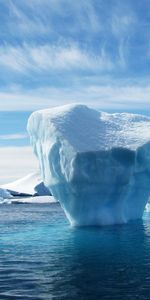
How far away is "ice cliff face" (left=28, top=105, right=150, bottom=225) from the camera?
26.0 meters

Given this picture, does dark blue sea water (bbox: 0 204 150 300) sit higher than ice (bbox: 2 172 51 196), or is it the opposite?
dark blue sea water (bbox: 0 204 150 300)

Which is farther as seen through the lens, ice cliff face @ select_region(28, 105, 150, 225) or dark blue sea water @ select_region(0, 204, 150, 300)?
ice cliff face @ select_region(28, 105, 150, 225)

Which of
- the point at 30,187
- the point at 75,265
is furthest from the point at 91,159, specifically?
the point at 30,187

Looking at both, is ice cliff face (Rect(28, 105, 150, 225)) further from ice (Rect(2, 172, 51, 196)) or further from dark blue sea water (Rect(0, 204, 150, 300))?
ice (Rect(2, 172, 51, 196))

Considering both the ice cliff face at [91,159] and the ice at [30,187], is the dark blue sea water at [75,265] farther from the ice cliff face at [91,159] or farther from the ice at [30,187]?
the ice at [30,187]

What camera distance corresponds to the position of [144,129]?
2891cm

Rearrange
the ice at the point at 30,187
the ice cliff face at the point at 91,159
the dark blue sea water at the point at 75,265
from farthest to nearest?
the ice at the point at 30,187 → the ice cliff face at the point at 91,159 → the dark blue sea water at the point at 75,265

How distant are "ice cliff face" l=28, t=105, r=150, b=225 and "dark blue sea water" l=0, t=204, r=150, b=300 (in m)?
2.97

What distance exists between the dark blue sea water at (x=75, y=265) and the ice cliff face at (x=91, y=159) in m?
2.97

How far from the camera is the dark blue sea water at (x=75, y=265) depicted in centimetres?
1189

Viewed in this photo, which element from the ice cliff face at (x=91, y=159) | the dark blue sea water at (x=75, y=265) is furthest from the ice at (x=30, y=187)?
the dark blue sea water at (x=75, y=265)

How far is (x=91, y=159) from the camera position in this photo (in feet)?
85.5

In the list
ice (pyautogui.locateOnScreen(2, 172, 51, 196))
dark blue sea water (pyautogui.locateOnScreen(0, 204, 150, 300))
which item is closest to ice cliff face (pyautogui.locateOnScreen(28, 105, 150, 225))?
dark blue sea water (pyautogui.locateOnScreen(0, 204, 150, 300))

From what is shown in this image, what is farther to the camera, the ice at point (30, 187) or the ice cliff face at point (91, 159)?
the ice at point (30, 187)
